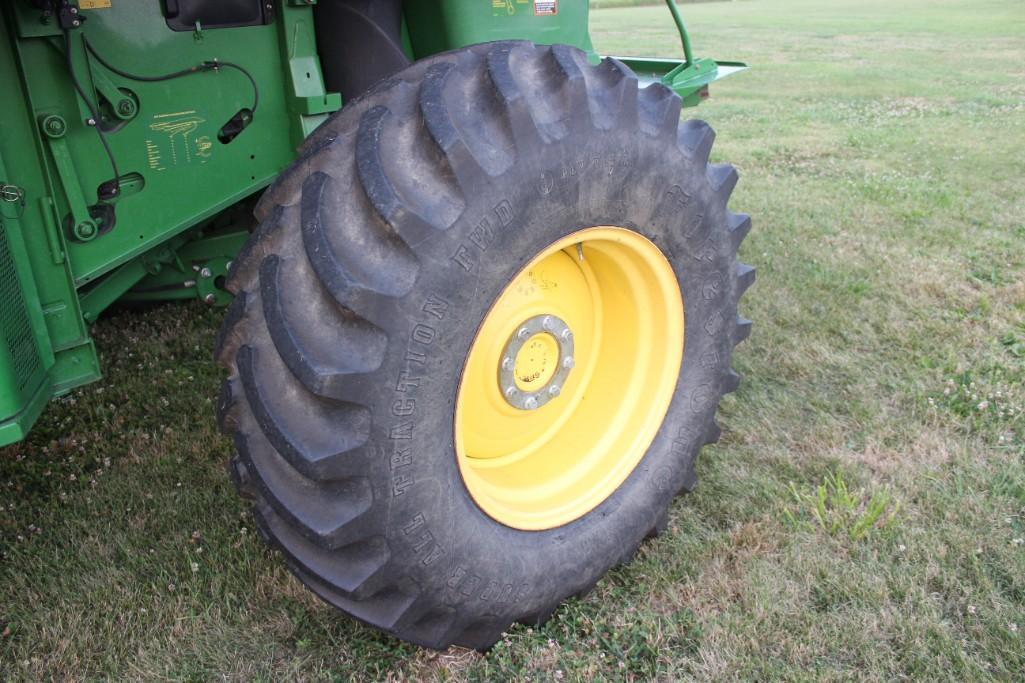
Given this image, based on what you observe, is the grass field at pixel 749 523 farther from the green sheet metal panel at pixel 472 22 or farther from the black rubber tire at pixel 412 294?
the green sheet metal panel at pixel 472 22

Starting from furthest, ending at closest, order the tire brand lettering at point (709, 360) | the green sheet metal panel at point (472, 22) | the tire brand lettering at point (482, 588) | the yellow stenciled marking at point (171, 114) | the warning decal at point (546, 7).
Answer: the warning decal at point (546, 7)
the green sheet metal panel at point (472, 22)
the tire brand lettering at point (709, 360)
the yellow stenciled marking at point (171, 114)
the tire brand lettering at point (482, 588)

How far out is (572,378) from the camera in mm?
2568

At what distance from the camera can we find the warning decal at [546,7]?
2.91 metres

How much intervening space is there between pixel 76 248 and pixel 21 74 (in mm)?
406

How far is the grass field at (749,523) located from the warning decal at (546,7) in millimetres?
1608

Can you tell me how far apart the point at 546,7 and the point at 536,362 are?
4.42 ft

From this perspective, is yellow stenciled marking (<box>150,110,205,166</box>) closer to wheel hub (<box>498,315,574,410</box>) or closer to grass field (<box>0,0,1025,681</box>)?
wheel hub (<box>498,315,574,410</box>)

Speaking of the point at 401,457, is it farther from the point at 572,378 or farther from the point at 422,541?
the point at 572,378

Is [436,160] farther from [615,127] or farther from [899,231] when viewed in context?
[899,231]

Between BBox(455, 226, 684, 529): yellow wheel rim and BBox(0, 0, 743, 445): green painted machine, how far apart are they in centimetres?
83

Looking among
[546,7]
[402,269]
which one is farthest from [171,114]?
[546,7]

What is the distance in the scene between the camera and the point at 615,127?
79.4 inches

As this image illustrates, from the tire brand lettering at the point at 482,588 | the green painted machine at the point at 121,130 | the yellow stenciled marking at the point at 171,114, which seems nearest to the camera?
the green painted machine at the point at 121,130

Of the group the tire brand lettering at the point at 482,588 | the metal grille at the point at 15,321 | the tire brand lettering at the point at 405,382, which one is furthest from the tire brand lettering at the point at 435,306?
the metal grille at the point at 15,321
